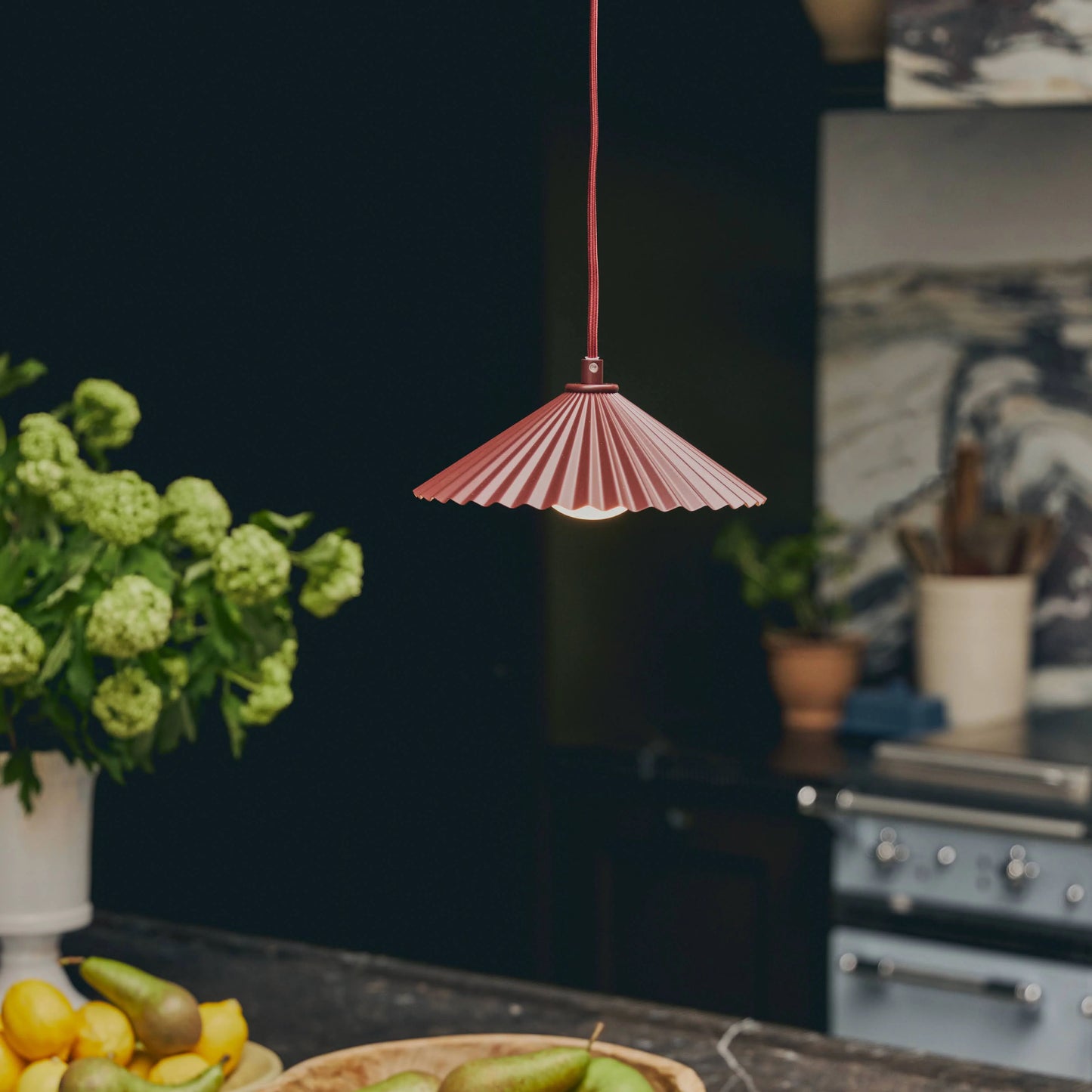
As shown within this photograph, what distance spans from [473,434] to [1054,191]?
1.51 m

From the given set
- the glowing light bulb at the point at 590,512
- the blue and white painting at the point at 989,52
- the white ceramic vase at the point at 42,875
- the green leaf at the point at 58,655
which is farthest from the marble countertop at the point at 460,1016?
the blue and white painting at the point at 989,52

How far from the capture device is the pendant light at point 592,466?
107cm

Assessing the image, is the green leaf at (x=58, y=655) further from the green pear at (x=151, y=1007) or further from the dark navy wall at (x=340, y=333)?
the dark navy wall at (x=340, y=333)

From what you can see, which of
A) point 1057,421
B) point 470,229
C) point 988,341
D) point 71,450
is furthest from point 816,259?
point 71,450

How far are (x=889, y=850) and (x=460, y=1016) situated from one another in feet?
3.86

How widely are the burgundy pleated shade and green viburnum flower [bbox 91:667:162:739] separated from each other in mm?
485

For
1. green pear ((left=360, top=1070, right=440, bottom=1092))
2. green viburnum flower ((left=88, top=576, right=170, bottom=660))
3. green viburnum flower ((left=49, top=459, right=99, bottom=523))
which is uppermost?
green viburnum flower ((left=49, top=459, right=99, bottom=523))

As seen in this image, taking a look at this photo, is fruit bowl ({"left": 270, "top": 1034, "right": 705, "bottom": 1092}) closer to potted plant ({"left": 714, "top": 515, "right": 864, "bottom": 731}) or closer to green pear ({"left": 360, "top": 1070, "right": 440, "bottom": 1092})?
green pear ({"left": 360, "top": 1070, "right": 440, "bottom": 1092})

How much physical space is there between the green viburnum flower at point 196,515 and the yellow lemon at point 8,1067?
479mm

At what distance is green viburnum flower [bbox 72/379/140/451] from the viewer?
5.54 feet

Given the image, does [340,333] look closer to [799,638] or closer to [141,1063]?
[799,638]

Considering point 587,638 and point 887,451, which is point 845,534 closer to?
point 887,451

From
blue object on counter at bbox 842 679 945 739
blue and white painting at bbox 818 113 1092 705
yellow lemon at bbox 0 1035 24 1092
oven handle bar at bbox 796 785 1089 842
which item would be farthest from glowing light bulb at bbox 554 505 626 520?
blue and white painting at bbox 818 113 1092 705

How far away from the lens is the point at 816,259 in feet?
11.7
